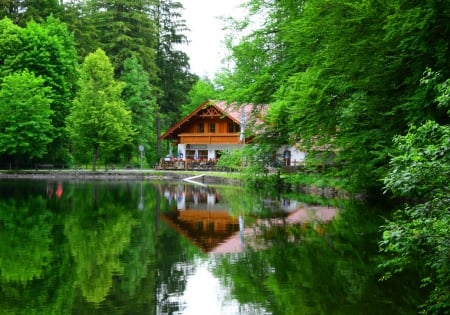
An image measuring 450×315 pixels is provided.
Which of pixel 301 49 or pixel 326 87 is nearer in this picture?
pixel 326 87

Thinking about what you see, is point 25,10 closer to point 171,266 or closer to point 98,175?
point 98,175

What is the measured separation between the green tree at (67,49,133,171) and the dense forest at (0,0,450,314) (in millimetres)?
121

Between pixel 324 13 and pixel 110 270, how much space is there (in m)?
8.61

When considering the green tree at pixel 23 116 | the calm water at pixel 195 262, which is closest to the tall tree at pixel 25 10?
the green tree at pixel 23 116

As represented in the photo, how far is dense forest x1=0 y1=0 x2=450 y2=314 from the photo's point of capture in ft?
23.2

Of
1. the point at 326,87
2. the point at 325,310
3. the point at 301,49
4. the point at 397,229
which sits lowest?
the point at 325,310

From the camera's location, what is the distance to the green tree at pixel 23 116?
45.8 meters

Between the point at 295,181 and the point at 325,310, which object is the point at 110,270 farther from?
the point at 295,181

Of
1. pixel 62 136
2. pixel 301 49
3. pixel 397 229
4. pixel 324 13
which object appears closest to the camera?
pixel 397 229

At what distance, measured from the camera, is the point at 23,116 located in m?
46.5

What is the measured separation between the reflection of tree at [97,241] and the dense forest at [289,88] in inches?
221

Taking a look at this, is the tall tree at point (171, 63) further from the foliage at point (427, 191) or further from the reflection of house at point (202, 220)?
the foliage at point (427, 191)

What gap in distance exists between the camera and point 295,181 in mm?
33469

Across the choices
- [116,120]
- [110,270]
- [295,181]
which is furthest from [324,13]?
[116,120]
